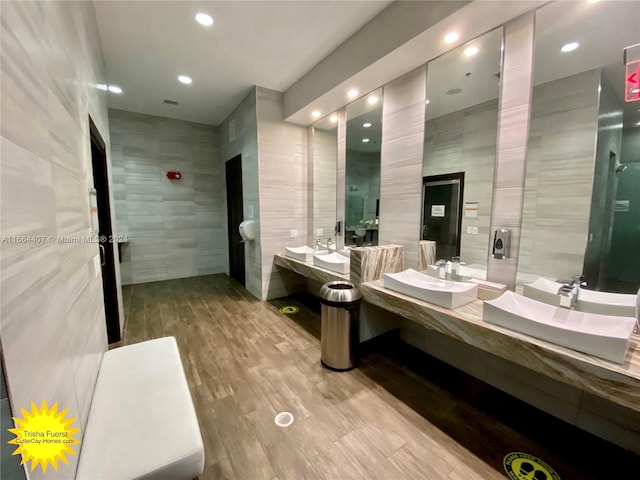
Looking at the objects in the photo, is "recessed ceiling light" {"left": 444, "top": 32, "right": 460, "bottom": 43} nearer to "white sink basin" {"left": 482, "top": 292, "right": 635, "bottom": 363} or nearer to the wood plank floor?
"white sink basin" {"left": 482, "top": 292, "right": 635, "bottom": 363}

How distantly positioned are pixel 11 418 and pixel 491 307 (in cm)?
204

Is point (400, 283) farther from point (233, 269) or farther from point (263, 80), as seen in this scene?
point (233, 269)

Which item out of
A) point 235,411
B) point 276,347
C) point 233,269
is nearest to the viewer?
point 235,411

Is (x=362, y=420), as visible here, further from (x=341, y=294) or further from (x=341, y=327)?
(x=341, y=294)

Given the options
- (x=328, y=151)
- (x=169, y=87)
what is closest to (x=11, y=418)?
(x=328, y=151)

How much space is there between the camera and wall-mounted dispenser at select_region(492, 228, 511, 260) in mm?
1958

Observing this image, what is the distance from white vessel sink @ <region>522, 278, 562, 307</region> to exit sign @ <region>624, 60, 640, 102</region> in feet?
3.82

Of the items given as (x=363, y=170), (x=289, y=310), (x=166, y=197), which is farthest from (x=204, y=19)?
(x=166, y=197)

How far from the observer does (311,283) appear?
450 cm

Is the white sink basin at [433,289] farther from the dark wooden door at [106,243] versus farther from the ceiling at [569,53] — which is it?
the dark wooden door at [106,243]

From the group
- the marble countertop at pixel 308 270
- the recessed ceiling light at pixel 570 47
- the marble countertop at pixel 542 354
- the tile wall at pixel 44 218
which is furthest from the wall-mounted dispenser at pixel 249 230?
the recessed ceiling light at pixel 570 47

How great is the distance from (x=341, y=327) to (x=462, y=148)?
1925 mm

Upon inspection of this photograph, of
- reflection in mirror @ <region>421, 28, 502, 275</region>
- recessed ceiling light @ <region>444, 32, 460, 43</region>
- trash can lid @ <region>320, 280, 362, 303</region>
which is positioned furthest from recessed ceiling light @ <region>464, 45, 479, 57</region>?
trash can lid @ <region>320, 280, 362, 303</region>

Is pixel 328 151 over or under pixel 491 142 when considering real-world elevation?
over
